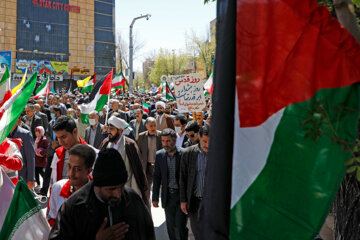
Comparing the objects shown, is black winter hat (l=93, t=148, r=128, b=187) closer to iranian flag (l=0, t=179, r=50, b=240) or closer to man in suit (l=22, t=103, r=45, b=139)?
iranian flag (l=0, t=179, r=50, b=240)

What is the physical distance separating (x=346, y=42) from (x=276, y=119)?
442 mm

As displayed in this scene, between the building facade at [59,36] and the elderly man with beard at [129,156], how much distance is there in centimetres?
6369

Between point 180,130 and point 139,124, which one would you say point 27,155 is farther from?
point 139,124

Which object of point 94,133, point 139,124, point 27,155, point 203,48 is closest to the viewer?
point 27,155

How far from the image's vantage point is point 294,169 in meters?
1.72

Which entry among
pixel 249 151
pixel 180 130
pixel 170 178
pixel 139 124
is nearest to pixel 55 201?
pixel 249 151

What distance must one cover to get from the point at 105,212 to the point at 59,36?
79.6 meters

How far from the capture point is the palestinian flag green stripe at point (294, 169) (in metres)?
1.61

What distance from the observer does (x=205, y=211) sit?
6.15ft

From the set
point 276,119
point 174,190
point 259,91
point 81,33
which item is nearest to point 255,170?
point 276,119

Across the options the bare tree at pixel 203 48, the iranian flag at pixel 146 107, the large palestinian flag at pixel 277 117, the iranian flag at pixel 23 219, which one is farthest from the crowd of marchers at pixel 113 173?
the bare tree at pixel 203 48

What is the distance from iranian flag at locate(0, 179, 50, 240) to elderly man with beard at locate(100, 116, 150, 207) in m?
2.28

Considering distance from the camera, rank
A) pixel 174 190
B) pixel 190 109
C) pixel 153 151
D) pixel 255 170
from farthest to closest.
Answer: pixel 190 109, pixel 153 151, pixel 174 190, pixel 255 170

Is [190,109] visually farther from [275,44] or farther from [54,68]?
[54,68]
